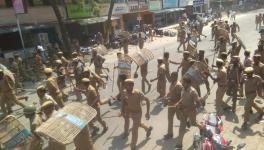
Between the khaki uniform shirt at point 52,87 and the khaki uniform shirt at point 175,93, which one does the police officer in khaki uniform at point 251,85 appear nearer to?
the khaki uniform shirt at point 175,93

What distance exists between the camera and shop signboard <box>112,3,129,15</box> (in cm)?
3346

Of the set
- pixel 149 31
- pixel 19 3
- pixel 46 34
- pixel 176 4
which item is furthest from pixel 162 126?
pixel 176 4

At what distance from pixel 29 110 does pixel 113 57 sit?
1750 centimetres

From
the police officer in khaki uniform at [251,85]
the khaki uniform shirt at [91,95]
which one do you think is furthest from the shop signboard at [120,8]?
the police officer in khaki uniform at [251,85]

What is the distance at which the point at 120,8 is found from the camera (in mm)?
34250

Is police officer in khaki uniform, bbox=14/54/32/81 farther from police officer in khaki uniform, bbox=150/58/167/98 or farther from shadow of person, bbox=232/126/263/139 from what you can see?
shadow of person, bbox=232/126/263/139

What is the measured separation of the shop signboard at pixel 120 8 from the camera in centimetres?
3346

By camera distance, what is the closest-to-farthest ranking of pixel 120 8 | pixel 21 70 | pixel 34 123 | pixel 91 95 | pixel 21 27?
pixel 34 123, pixel 91 95, pixel 21 70, pixel 21 27, pixel 120 8

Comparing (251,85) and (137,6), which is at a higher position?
(137,6)

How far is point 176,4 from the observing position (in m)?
46.9

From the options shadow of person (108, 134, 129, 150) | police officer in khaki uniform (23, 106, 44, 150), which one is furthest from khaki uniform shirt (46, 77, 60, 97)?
police officer in khaki uniform (23, 106, 44, 150)

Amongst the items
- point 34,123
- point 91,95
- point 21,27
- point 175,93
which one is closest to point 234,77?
point 175,93

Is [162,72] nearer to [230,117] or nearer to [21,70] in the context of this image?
[230,117]

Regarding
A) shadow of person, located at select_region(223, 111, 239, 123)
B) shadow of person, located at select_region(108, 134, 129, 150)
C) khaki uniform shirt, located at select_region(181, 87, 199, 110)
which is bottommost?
shadow of person, located at select_region(108, 134, 129, 150)
